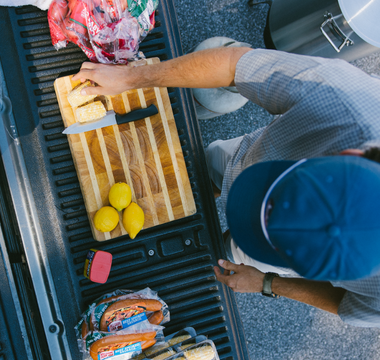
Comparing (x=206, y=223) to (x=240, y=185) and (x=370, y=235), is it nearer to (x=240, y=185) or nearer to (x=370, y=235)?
(x=240, y=185)

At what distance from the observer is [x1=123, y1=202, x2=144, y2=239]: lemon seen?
0.78 metres

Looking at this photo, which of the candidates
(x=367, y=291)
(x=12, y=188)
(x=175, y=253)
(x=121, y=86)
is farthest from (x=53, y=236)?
(x=367, y=291)

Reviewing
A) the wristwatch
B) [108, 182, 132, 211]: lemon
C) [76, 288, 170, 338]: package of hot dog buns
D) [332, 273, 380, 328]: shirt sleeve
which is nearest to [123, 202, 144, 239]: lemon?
[108, 182, 132, 211]: lemon

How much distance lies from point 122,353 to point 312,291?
51cm

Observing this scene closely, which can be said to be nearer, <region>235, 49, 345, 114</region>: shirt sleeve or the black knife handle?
<region>235, 49, 345, 114</region>: shirt sleeve

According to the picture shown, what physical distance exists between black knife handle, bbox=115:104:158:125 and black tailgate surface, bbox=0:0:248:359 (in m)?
0.10

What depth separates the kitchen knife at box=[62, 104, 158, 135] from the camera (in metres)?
0.79

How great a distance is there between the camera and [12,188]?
0.80m

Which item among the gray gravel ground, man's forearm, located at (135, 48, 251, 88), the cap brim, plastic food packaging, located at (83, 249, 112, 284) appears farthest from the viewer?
the gray gravel ground

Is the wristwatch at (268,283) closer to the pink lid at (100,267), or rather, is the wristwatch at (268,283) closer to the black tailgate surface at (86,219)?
the black tailgate surface at (86,219)

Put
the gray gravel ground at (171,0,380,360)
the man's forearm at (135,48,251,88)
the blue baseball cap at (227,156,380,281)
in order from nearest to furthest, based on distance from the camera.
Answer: the blue baseball cap at (227,156,380,281) < the man's forearm at (135,48,251,88) < the gray gravel ground at (171,0,380,360)

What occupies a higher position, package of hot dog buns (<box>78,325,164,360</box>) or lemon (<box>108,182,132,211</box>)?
lemon (<box>108,182,132,211</box>)

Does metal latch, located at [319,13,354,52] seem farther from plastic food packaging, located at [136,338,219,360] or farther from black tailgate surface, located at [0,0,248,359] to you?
plastic food packaging, located at [136,338,219,360]

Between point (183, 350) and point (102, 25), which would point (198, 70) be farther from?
point (183, 350)
